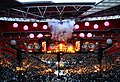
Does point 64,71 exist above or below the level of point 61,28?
below

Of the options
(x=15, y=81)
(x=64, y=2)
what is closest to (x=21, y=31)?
(x=15, y=81)

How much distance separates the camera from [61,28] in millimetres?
23094

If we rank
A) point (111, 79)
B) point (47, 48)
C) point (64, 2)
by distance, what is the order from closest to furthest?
1. point (64, 2)
2. point (111, 79)
3. point (47, 48)

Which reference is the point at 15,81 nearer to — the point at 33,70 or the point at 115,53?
the point at 33,70

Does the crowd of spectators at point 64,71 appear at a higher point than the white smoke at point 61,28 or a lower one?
lower

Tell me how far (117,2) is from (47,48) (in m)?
11.3

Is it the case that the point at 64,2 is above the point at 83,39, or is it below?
above

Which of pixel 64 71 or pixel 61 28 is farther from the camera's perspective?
pixel 64 71

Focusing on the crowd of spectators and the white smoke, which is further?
the white smoke

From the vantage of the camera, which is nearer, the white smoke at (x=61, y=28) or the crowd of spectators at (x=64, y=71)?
the crowd of spectators at (x=64, y=71)

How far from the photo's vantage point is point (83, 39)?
28.0 m

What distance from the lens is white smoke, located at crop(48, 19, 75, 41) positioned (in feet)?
75.6

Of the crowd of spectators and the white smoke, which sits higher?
the white smoke

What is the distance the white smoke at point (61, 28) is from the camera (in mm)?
23031
